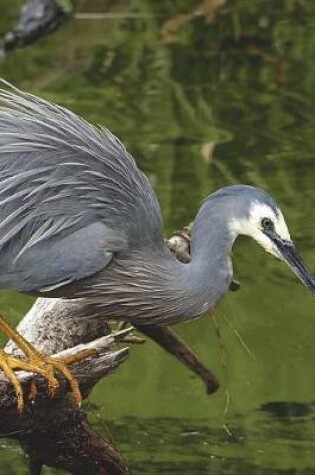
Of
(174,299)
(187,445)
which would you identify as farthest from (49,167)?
(187,445)

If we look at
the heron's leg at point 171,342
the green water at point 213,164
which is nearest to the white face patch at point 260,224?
the heron's leg at point 171,342

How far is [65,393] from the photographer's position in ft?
16.5

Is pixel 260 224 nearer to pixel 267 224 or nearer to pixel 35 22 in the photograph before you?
pixel 267 224

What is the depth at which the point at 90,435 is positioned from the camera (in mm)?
5195

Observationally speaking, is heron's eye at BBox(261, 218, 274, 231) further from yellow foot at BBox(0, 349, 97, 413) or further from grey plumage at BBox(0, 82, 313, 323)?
yellow foot at BBox(0, 349, 97, 413)

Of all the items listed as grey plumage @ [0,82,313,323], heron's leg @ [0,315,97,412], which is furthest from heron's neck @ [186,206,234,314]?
heron's leg @ [0,315,97,412]

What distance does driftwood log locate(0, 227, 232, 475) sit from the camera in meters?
4.95

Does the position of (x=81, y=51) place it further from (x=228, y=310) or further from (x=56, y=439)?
(x=56, y=439)

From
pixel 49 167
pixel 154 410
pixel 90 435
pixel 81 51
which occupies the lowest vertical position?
pixel 81 51

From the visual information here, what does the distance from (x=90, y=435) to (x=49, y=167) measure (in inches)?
33.5

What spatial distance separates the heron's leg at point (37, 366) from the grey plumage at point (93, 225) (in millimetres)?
195

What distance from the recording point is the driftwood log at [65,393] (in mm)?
4953

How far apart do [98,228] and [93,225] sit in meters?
0.02

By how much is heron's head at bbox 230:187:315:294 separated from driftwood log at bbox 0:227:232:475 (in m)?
0.49
